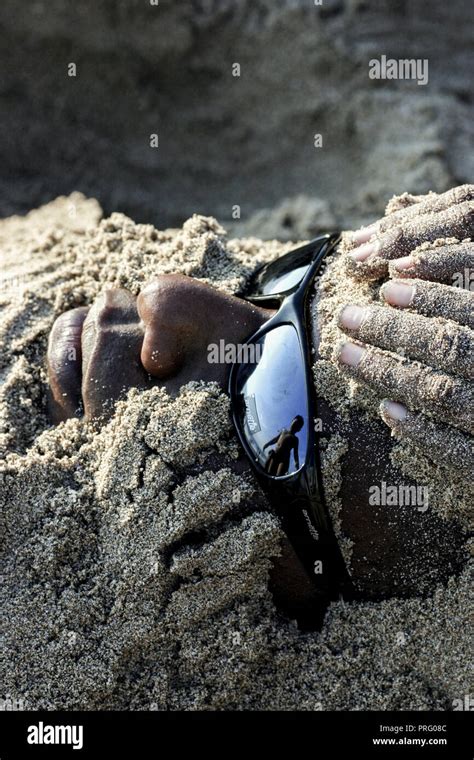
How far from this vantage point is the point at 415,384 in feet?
5.26

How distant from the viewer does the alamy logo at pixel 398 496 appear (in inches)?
66.1

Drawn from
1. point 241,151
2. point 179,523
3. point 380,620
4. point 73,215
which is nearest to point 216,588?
point 179,523

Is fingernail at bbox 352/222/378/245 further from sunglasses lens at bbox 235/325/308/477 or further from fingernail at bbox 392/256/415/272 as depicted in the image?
sunglasses lens at bbox 235/325/308/477

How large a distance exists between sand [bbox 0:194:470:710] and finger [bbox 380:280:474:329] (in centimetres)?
14

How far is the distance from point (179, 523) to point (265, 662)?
407mm

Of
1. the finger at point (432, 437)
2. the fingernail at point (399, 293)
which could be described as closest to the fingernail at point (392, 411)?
the finger at point (432, 437)

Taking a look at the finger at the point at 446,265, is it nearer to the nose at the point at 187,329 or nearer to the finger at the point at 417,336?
the finger at the point at 417,336

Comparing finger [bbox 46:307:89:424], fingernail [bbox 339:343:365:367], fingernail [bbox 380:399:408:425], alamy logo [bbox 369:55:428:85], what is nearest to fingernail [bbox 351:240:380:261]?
fingernail [bbox 339:343:365:367]

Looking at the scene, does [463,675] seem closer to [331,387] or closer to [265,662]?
[265,662]

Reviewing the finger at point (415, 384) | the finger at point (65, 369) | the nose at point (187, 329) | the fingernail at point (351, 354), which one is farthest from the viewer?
the finger at point (65, 369)

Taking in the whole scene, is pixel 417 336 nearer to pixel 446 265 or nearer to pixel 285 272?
pixel 446 265

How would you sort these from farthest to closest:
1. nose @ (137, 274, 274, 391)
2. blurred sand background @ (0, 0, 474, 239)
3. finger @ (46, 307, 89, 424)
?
blurred sand background @ (0, 0, 474, 239)
finger @ (46, 307, 89, 424)
nose @ (137, 274, 274, 391)

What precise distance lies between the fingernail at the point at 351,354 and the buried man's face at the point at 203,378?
12 cm

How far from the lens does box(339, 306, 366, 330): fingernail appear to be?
1.69 meters
